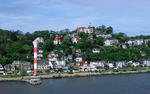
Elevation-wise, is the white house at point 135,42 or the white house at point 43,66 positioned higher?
the white house at point 135,42

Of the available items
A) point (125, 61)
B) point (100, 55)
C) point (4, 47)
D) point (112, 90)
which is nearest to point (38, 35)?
point (4, 47)

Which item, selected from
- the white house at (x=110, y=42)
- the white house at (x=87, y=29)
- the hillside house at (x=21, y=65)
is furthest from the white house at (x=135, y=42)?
the hillside house at (x=21, y=65)

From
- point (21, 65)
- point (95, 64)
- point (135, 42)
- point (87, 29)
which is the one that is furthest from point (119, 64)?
point (87, 29)

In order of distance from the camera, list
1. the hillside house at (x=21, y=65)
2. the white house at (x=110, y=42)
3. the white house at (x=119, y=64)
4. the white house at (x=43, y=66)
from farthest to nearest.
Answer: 1. the white house at (x=110, y=42)
2. the white house at (x=119, y=64)
3. the white house at (x=43, y=66)
4. the hillside house at (x=21, y=65)

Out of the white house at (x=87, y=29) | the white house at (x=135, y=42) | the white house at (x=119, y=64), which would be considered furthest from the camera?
the white house at (x=87, y=29)

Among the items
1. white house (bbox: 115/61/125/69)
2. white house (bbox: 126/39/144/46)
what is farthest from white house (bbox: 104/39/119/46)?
white house (bbox: 115/61/125/69)

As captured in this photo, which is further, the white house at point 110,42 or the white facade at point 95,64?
the white house at point 110,42

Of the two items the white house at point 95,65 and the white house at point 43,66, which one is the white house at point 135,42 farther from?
the white house at point 43,66

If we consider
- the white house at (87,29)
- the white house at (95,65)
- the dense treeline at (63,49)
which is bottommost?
the white house at (95,65)

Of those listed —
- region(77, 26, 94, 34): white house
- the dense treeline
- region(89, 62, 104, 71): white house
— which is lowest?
region(89, 62, 104, 71): white house

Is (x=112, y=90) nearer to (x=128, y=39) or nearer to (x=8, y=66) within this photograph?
(x=8, y=66)

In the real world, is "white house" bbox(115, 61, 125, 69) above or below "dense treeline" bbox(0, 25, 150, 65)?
below

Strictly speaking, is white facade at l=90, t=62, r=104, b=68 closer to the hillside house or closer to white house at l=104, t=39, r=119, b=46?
the hillside house
